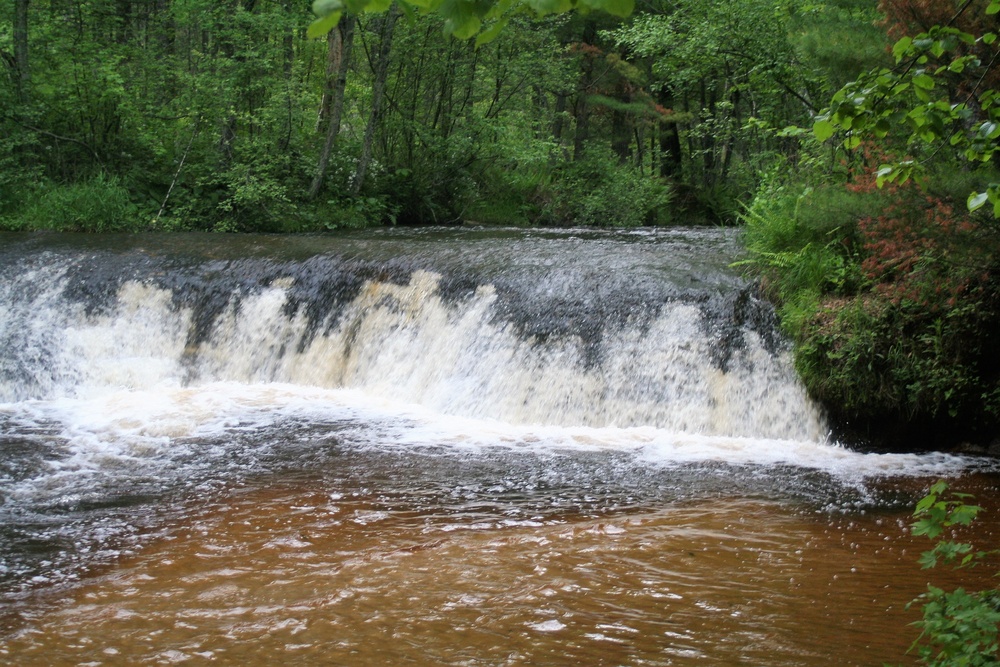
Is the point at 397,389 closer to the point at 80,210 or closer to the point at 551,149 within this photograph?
the point at 80,210

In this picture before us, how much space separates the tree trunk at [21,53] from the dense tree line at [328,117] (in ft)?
0.09

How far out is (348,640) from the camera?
12.8ft

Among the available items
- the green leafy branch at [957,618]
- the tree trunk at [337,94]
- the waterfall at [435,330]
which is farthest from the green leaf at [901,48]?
the tree trunk at [337,94]

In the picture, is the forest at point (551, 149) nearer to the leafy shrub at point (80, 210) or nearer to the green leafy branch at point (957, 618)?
the leafy shrub at point (80, 210)

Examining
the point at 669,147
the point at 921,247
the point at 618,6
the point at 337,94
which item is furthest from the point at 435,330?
the point at 669,147

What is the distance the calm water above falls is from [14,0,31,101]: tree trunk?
400 centimetres

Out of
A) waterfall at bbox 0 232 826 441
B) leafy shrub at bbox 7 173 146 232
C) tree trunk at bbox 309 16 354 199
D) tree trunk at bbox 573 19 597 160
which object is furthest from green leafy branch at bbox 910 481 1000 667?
tree trunk at bbox 573 19 597 160

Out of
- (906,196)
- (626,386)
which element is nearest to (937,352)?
(906,196)

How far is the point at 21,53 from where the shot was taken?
15219 millimetres

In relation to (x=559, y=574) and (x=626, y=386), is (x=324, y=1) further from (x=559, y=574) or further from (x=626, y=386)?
(x=626, y=386)

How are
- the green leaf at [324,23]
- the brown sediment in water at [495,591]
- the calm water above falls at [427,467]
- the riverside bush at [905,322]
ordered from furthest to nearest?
1. the riverside bush at [905,322]
2. the calm water above falls at [427,467]
3. the brown sediment in water at [495,591]
4. the green leaf at [324,23]

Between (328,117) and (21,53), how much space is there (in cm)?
559

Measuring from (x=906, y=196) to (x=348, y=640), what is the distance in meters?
5.48

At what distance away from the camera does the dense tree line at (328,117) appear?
14.7m
